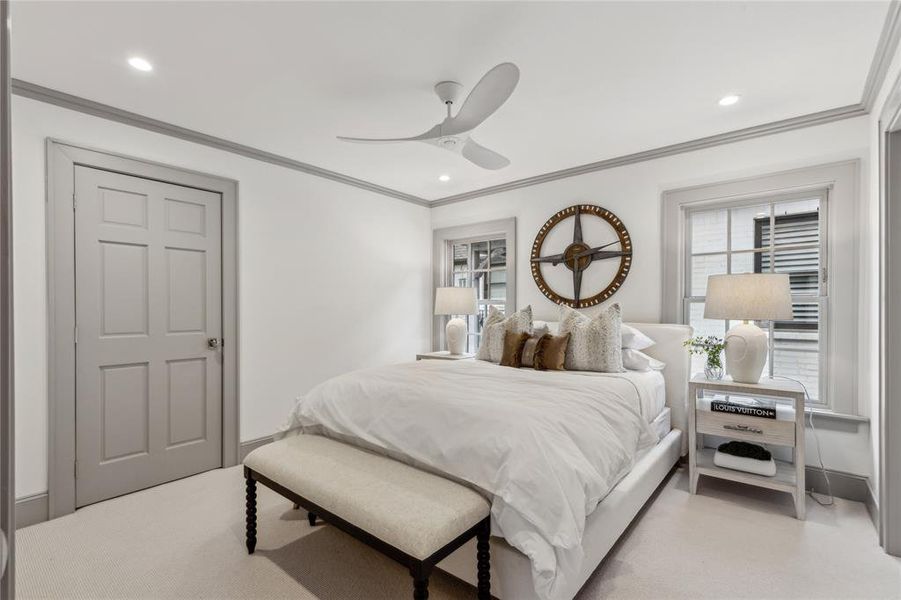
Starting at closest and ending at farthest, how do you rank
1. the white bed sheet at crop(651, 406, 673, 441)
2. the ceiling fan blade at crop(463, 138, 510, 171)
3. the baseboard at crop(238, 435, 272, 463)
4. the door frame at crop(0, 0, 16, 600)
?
the door frame at crop(0, 0, 16, 600) < the ceiling fan blade at crop(463, 138, 510, 171) < the white bed sheet at crop(651, 406, 673, 441) < the baseboard at crop(238, 435, 272, 463)

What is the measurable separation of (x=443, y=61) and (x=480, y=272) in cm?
285

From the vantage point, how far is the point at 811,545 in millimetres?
2266

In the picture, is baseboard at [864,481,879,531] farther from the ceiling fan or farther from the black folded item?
the ceiling fan

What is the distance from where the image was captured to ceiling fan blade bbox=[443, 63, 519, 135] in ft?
6.21

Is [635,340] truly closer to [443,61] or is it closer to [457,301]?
[457,301]

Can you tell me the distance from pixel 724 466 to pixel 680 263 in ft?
5.06

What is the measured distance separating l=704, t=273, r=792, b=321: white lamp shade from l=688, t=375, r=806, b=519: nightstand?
45 cm

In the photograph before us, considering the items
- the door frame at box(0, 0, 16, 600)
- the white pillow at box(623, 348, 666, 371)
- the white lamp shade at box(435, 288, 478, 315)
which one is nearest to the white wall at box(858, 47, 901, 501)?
the white pillow at box(623, 348, 666, 371)

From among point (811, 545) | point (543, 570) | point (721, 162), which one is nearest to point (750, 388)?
point (811, 545)

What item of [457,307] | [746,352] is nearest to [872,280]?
[746,352]

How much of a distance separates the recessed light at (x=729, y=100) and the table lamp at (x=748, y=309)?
1.09 m

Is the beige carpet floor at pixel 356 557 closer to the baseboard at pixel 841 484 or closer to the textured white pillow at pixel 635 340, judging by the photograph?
the baseboard at pixel 841 484

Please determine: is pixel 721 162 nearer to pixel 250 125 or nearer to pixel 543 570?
pixel 543 570

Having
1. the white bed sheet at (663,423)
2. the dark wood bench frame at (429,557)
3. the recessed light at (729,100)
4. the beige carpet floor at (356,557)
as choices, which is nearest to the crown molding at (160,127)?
the beige carpet floor at (356,557)
